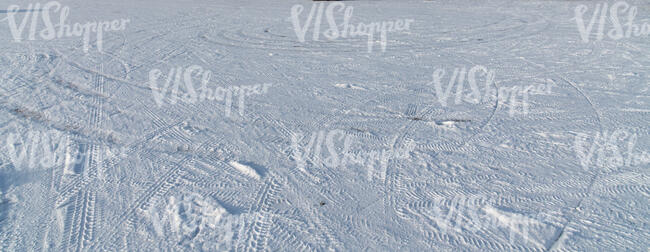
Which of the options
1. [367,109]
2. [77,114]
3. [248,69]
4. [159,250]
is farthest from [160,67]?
[159,250]

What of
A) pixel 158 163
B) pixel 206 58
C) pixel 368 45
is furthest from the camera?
pixel 368 45

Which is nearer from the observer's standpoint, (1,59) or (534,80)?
(534,80)

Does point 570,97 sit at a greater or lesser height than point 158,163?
greater

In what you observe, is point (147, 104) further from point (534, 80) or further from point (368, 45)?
point (534, 80)

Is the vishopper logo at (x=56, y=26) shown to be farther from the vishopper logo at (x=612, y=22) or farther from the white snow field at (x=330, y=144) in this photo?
the vishopper logo at (x=612, y=22)

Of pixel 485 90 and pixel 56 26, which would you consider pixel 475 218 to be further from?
pixel 56 26

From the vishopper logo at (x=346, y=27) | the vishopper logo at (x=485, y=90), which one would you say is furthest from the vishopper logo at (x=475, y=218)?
the vishopper logo at (x=346, y=27)
